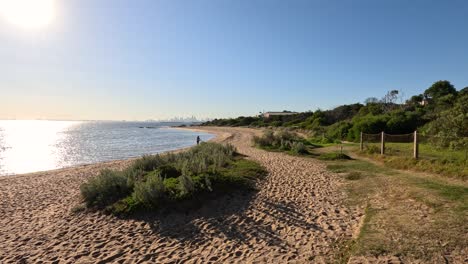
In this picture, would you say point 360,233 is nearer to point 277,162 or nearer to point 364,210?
point 364,210

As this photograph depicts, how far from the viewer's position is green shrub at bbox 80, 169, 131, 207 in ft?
29.0

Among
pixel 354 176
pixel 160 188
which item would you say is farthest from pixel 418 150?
pixel 160 188

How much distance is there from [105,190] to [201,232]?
433 centimetres

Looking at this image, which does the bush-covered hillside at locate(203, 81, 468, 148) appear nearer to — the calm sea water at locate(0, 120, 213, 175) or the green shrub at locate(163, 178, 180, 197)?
the green shrub at locate(163, 178, 180, 197)

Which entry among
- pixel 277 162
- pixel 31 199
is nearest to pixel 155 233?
pixel 31 199

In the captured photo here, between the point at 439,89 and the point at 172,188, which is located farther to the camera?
the point at 439,89

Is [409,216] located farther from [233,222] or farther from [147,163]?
[147,163]

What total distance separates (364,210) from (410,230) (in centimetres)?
165

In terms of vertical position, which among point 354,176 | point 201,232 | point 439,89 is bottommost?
point 201,232

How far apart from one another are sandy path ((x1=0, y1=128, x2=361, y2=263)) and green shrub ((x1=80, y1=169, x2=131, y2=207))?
0.68 metres

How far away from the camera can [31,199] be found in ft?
35.1

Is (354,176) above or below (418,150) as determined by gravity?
below

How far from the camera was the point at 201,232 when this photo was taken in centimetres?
637

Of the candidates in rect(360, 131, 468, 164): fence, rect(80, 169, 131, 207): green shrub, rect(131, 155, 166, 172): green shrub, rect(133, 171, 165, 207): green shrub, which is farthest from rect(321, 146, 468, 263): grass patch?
rect(131, 155, 166, 172): green shrub
